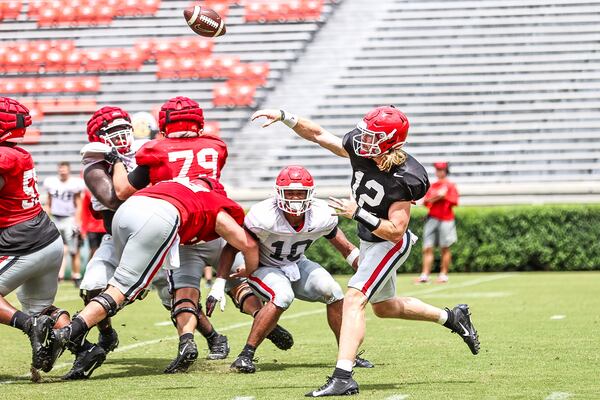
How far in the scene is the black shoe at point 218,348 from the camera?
6.80 m

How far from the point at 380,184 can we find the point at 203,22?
206cm

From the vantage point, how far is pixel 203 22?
698 centimetres

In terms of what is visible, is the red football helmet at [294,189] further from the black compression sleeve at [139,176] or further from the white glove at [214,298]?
the black compression sleeve at [139,176]

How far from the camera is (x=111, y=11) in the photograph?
75.5ft

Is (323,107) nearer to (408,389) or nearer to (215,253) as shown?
(215,253)

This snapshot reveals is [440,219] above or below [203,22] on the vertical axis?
below

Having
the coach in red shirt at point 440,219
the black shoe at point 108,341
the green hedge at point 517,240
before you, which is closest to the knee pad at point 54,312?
the black shoe at point 108,341

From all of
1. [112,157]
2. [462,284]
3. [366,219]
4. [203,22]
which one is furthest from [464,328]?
[462,284]

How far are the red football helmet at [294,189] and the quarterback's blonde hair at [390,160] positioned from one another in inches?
27.4

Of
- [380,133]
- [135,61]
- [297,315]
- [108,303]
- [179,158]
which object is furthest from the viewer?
[135,61]

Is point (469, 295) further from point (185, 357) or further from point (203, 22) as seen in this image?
point (185, 357)

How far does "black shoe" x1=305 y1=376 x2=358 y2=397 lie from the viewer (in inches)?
200

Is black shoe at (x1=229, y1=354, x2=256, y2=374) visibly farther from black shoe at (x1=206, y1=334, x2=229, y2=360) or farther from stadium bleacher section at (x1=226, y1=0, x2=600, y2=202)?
stadium bleacher section at (x1=226, y1=0, x2=600, y2=202)

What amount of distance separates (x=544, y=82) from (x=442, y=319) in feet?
46.0
